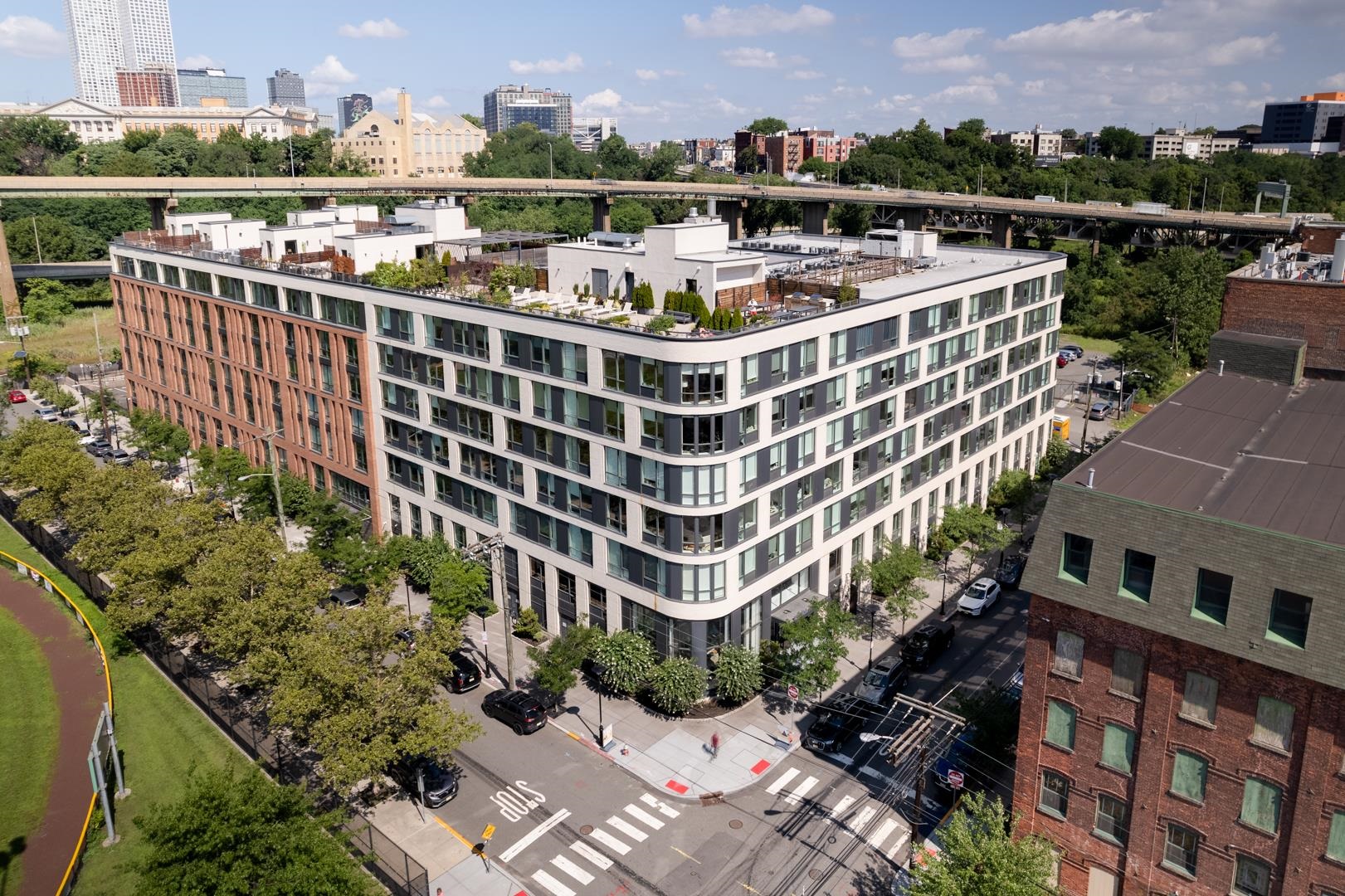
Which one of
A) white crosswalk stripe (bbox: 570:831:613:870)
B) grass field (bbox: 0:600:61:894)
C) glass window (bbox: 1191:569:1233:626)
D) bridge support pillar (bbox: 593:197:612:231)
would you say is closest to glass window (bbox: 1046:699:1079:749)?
glass window (bbox: 1191:569:1233:626)

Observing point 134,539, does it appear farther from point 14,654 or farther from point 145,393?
point 145,393

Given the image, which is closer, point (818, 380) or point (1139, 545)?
point (1139, 545)

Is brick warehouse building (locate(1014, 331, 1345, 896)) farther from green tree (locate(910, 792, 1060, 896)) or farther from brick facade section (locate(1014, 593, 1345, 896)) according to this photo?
green tree (locate(910, 792, 1060, 896))

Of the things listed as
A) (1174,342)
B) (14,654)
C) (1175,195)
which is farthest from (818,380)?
(1175,195)

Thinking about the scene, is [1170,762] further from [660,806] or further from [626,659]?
[626,659]

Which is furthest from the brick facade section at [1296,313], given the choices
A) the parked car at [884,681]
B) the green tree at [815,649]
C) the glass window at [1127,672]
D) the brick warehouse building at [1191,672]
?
the green tree at [815,649]
